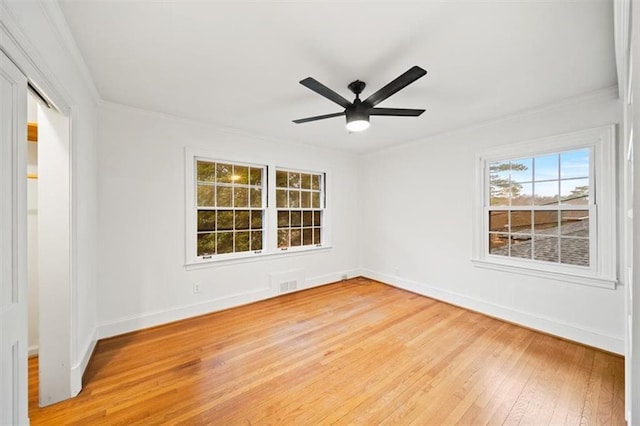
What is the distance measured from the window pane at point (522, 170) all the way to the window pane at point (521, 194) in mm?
64

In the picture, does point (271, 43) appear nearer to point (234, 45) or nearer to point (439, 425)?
point (234, 45)

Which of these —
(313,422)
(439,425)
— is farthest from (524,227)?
(313,422)

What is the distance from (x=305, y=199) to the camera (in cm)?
461

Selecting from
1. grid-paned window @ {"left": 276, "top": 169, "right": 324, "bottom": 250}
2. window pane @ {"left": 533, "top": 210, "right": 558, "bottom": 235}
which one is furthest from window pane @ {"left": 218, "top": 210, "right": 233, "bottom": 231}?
window pane @ {"left": 533, "top": 210, "right": 558, "bottom": 235}

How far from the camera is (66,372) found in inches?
74.5

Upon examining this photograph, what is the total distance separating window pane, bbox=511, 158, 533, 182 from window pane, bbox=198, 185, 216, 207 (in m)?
3.93

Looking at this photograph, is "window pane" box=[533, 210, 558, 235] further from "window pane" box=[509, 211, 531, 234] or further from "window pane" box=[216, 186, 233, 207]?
"window pane" box=[216, 186, 233, 207]

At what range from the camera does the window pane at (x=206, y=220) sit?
3477mm

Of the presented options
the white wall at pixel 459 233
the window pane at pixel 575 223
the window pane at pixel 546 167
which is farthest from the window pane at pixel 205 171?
the window pane at pixel 575 223

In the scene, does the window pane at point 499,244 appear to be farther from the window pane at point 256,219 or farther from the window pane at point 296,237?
the window pane at point 256,219

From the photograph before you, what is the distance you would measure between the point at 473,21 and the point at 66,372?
12.0 ft

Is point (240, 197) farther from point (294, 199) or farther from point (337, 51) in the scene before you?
point (337, 51)

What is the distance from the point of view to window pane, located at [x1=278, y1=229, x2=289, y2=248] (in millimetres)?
4250

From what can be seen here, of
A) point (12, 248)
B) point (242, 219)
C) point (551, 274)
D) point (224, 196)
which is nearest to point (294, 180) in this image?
point (242, 219)
